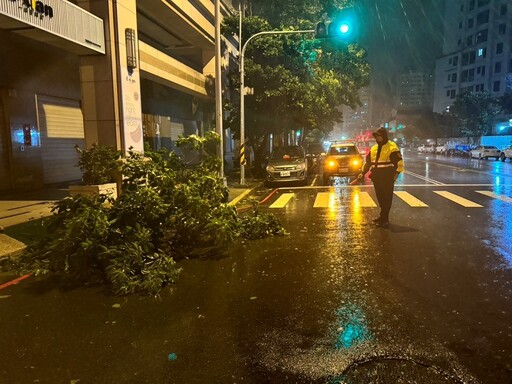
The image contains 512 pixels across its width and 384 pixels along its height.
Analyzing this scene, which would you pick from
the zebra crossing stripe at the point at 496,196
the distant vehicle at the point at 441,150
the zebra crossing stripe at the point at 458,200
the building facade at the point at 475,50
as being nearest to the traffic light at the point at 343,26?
the zebra crossing stripe at the point at 458,200

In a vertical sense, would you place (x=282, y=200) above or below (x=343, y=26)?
below

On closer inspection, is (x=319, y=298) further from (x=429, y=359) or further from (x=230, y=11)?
(x=230, y=11)

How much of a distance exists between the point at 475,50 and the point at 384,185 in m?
95.6

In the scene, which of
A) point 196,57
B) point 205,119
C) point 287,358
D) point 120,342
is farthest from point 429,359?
Result: point 205,119

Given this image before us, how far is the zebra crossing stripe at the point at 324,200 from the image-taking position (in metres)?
12.1

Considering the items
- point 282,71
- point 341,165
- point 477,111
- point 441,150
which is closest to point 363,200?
point 341,165

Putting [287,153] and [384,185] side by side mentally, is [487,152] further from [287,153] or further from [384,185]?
[384,185]

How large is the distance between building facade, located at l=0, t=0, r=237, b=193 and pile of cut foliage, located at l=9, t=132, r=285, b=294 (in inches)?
219

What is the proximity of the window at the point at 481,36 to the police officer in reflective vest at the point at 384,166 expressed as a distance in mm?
91801

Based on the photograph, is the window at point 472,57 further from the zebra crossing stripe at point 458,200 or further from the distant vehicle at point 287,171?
the zebra crossing stripe at point 458,200

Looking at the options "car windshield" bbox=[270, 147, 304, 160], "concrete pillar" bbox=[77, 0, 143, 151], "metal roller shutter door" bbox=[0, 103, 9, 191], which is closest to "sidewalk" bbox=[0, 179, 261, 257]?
"metal roller shutter door" bbox=[0, 103, 9, 191]

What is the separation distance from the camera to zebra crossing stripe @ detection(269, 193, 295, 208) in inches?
493

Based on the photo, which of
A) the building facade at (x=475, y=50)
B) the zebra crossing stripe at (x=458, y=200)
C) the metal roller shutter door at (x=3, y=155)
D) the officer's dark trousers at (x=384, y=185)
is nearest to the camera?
the officer's dark trousers at (x=384, y=185)

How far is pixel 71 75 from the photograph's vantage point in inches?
681
